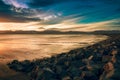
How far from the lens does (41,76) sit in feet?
55.4

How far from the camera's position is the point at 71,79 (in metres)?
16.0

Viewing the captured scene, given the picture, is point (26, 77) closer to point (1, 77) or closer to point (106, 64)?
point (1, 77)

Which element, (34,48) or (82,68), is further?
(34,48)

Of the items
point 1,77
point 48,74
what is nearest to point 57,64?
point 48,74

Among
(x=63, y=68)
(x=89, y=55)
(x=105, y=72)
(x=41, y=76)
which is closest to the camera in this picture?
(x=105, y=72)

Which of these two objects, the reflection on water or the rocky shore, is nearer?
the rocky shore

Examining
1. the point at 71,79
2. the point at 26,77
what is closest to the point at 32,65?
the point at 26,77

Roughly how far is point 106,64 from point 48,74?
11.3 ft

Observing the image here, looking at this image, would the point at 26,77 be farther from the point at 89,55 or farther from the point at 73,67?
the point at 89,55

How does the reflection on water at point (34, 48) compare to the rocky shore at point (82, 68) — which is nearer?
the rocky shore at point (82, 68)

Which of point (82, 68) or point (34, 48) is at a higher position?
point (34, 48)

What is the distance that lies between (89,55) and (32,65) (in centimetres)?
413

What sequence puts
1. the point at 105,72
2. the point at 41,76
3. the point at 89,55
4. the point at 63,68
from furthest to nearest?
the point at 89,55
the point at 63,68
the point at 41,76
the point at 105,72

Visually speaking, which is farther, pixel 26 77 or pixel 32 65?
pixel 32 65
